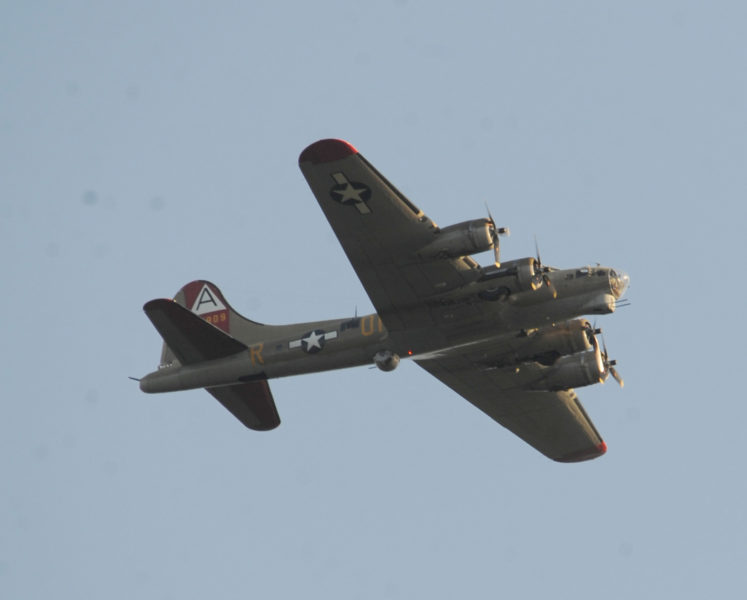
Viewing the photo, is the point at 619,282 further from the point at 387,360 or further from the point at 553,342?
the point at 387,360

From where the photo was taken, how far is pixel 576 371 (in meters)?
39.2

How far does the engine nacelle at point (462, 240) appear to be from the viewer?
32.9 m

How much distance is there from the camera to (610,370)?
1566 inches

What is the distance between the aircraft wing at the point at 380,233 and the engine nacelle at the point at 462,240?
249 millimetres

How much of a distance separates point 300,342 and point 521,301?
24.3 ft

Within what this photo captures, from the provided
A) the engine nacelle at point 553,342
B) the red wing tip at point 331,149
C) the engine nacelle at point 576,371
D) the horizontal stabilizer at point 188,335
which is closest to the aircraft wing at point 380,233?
the red wing tip at point 331,149

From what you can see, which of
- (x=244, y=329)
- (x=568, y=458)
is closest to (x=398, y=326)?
(x=244, y=329)

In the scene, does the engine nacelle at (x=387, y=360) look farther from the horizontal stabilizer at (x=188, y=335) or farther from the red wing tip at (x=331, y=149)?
the red wing tip at (x=331, y=149)

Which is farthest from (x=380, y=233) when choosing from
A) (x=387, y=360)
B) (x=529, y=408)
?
(x=529, y=408)

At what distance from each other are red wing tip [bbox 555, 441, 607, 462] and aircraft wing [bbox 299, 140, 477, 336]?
11150 millimetres

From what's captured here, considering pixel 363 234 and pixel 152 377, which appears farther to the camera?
pixel 152 377

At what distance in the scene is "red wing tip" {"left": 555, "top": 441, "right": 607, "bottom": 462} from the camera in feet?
143

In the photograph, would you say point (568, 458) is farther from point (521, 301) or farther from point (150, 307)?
point (150, 307)

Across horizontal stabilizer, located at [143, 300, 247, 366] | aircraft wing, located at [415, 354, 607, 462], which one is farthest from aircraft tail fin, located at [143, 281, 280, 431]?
aircraft wing, located at [415, 354, 607, 462]
